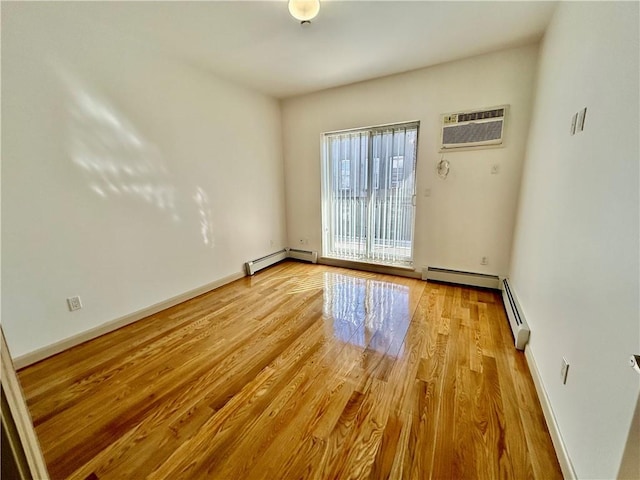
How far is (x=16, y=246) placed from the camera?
5.81 ft

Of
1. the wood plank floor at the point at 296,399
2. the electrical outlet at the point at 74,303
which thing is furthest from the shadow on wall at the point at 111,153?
the wood plank floor at the point at 296,399

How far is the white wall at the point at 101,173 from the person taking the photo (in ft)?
5.80

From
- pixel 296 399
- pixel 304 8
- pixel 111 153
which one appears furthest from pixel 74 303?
pixel 304 8

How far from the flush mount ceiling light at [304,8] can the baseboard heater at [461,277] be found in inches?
114

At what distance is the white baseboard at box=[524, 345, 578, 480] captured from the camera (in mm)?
1084

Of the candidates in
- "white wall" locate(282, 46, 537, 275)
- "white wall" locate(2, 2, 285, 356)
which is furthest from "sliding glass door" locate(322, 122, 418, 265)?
"white wall" locate(2, 2, 285, 356)

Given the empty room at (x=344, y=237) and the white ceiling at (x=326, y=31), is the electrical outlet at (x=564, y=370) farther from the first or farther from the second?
the white ceiling at (x=326, y=31)

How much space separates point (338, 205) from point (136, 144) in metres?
2.54

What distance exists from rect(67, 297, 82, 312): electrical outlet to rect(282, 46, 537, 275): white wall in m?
3.31

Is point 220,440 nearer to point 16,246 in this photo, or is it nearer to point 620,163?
point 16,246

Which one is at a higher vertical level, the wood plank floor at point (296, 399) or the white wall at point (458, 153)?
the white wall at point (458, 153)

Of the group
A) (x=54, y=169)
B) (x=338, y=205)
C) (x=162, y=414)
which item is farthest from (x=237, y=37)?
Result: (x=162, y=414)

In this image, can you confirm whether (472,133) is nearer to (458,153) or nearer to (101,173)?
(458,153)

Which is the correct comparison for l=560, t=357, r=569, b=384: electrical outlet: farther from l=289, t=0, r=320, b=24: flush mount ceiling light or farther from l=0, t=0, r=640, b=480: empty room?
l=289, t=0, r=320, b=24: flush mount ceiling light
